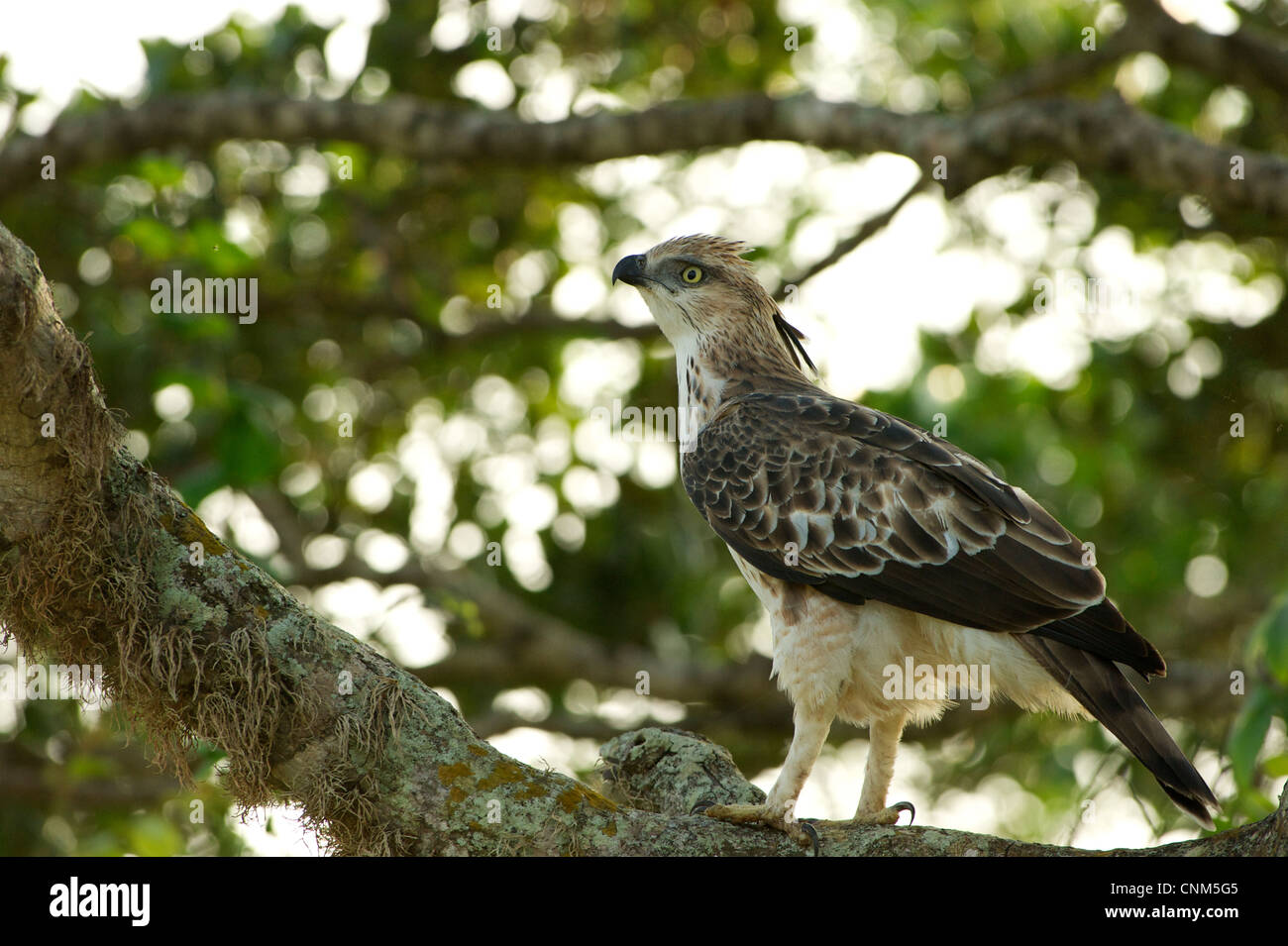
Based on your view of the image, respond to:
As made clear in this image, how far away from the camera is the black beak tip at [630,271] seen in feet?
21.0

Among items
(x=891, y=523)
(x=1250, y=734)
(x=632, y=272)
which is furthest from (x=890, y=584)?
(x=632, y=272)

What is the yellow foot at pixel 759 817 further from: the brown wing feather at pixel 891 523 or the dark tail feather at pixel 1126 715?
the dark tail feather at pixel 1126 715

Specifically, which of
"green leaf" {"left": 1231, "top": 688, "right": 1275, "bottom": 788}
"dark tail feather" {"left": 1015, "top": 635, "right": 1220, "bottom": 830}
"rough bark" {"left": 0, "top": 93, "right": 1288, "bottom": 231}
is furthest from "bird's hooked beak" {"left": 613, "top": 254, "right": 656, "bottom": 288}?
"green leaf" {"left": 1231, "top": 688, "right": 1275, "bottom": 788}

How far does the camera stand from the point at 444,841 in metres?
3.95

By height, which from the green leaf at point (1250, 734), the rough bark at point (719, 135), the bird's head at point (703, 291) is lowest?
the green leaf at point (1250, 734)

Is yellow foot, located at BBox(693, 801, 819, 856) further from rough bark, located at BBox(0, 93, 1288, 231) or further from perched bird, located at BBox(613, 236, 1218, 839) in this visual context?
rough bark, located at BBox(0, 93, 1288, 231)

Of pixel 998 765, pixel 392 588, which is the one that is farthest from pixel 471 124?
pixel 998 765

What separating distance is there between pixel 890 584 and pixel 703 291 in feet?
6.45

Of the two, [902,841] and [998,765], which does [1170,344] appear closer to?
[998,765]

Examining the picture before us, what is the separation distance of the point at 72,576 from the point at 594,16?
21.8 feet

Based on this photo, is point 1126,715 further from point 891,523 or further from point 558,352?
point 558,352

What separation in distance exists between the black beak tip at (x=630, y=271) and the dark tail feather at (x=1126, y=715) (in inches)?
102

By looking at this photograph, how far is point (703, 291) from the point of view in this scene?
6336mm

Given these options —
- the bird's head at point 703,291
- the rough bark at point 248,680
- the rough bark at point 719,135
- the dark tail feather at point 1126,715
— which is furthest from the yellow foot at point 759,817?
the rough bark at point 719,135
